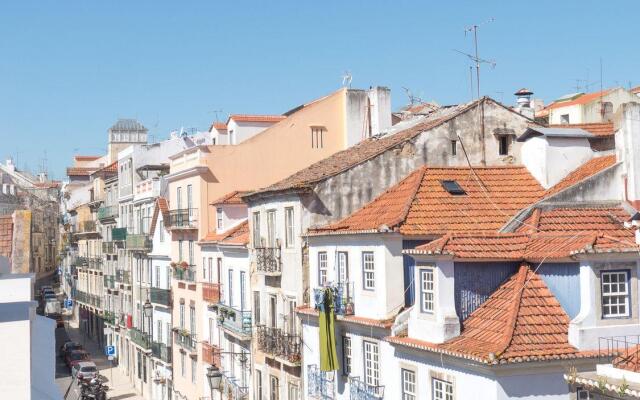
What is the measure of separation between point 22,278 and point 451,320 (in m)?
10.8

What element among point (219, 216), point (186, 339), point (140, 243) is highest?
point (219, 216)

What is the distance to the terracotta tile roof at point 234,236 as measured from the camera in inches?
1494

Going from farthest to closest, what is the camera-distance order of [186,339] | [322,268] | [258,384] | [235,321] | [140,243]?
[140,243] → [186,339] → [235,321] → [258,384] → [322,268]

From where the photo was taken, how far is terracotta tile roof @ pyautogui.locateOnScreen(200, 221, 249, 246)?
124 feet

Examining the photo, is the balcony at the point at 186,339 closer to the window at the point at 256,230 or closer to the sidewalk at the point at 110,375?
the sidewalk at the point at 110,375

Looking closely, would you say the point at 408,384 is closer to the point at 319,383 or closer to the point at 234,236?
the point at 319,383

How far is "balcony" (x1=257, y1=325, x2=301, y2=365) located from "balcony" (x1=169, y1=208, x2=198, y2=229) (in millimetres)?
11154

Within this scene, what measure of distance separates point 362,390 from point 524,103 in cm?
1223

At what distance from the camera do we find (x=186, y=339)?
154 ft

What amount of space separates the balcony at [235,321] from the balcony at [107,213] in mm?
27828

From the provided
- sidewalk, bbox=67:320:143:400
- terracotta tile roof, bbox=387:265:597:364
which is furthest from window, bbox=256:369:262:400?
sidewalk, bbox=67:320:143:400

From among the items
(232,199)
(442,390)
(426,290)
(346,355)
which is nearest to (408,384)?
(442,390)

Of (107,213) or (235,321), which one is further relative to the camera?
(107,213)

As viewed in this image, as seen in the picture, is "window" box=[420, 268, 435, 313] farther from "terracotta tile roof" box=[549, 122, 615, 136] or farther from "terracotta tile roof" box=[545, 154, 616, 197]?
"terracotta tile roof" box=[549, 122, 615, 136]
